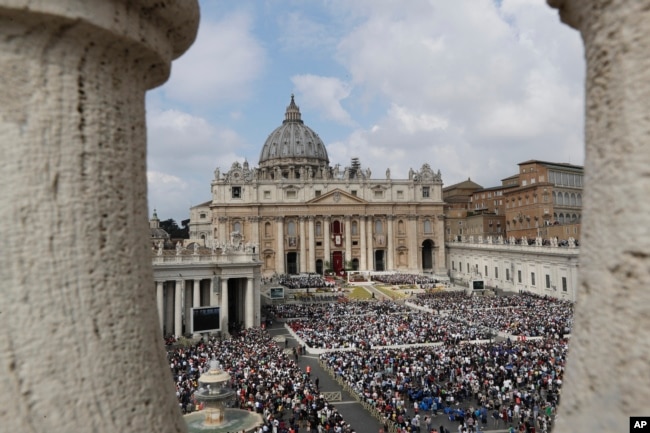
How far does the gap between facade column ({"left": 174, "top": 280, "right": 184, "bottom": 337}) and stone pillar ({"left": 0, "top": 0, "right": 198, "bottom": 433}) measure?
29037mm

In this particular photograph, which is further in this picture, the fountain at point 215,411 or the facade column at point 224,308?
the facade column at point 224,308

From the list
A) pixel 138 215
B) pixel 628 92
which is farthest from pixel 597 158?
pixel 138 215

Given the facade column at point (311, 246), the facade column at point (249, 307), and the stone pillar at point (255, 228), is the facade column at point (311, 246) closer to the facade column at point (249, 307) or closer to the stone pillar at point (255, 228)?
the stone pillar at point (255, 228)

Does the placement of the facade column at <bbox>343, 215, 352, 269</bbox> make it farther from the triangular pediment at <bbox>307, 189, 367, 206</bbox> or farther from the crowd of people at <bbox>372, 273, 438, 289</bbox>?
the crowd of people at <bbox>372, 273, 438, 289</bbox>

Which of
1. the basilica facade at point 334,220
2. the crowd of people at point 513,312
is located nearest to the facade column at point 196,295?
the crowd of people at point 513,312

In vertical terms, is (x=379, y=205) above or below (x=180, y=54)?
above

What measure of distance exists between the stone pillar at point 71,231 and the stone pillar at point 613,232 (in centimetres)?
172

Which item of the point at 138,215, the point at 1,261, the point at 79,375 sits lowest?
the point at 79,375

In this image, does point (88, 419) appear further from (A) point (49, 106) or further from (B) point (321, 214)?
(B) point (321, 214)

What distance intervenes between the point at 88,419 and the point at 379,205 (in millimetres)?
73545

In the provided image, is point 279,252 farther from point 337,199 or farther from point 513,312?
point 513,312

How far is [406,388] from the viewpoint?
59.9ft

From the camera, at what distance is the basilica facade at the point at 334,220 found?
7131cm

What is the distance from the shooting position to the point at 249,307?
107ft
